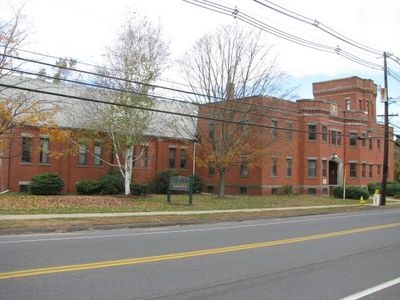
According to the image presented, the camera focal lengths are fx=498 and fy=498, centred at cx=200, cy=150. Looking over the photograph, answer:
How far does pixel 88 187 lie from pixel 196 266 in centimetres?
Answer: 2792

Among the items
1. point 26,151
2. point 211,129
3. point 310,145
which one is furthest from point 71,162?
point 310,145

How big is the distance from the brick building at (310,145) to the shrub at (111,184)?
21.1 ft

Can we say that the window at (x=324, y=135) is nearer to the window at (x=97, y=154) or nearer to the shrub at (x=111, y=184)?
the shrub at (x=111, y=184)

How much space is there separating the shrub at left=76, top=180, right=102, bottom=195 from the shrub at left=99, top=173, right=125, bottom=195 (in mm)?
319

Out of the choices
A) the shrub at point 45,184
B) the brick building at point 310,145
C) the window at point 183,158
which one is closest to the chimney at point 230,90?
the brick building at point 310,145

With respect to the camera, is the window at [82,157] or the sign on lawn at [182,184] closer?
the sign on lawn at [182,184]

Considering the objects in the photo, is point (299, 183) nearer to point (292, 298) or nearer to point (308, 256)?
point (308, 256)

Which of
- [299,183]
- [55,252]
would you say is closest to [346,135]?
[299,183]

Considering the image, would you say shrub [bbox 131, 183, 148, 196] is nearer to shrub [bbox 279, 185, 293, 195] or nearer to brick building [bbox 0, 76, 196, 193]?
brick building [bbox 0, 76, 196, 193]

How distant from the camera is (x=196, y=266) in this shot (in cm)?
909

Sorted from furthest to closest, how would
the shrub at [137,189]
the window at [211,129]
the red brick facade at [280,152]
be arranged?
the red brick facade at [280,152], the window at [211,129], the shrub at [137,189]

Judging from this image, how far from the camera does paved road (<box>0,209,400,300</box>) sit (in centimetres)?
709

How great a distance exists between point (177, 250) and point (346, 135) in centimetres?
4131

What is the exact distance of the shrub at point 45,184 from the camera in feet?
108
